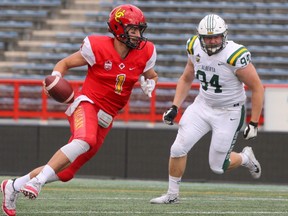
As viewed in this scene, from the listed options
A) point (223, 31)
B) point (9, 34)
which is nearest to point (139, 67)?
point (223, 31)

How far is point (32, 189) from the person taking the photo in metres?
5.79

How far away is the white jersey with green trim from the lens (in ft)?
23.3

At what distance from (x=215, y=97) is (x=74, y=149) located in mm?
1689

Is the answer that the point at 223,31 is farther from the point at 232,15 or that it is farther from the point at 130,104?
the point at 232,15

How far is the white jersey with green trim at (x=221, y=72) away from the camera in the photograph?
7.10 meters

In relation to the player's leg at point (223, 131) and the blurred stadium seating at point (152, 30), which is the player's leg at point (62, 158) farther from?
the blurred stadium seating at point (152, 30)

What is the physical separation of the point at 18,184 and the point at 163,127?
5718mm

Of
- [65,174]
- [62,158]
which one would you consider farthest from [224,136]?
[62,158]

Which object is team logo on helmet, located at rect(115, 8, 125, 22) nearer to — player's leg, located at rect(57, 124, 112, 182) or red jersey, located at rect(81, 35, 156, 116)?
red jersey, located at rect(81, 35, 156, 116)

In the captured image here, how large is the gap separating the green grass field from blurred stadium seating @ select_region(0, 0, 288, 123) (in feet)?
17.9

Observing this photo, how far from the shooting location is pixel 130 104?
38.8 feet

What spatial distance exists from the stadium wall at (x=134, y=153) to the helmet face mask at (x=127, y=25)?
4.87 m

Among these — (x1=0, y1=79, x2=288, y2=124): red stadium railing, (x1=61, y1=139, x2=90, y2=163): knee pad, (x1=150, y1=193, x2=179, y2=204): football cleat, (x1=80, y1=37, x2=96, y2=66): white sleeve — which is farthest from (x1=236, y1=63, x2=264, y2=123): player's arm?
(x1=0, y1=79, x2=288, y2=124): red stadium railing

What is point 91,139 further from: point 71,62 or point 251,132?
point 251,132
